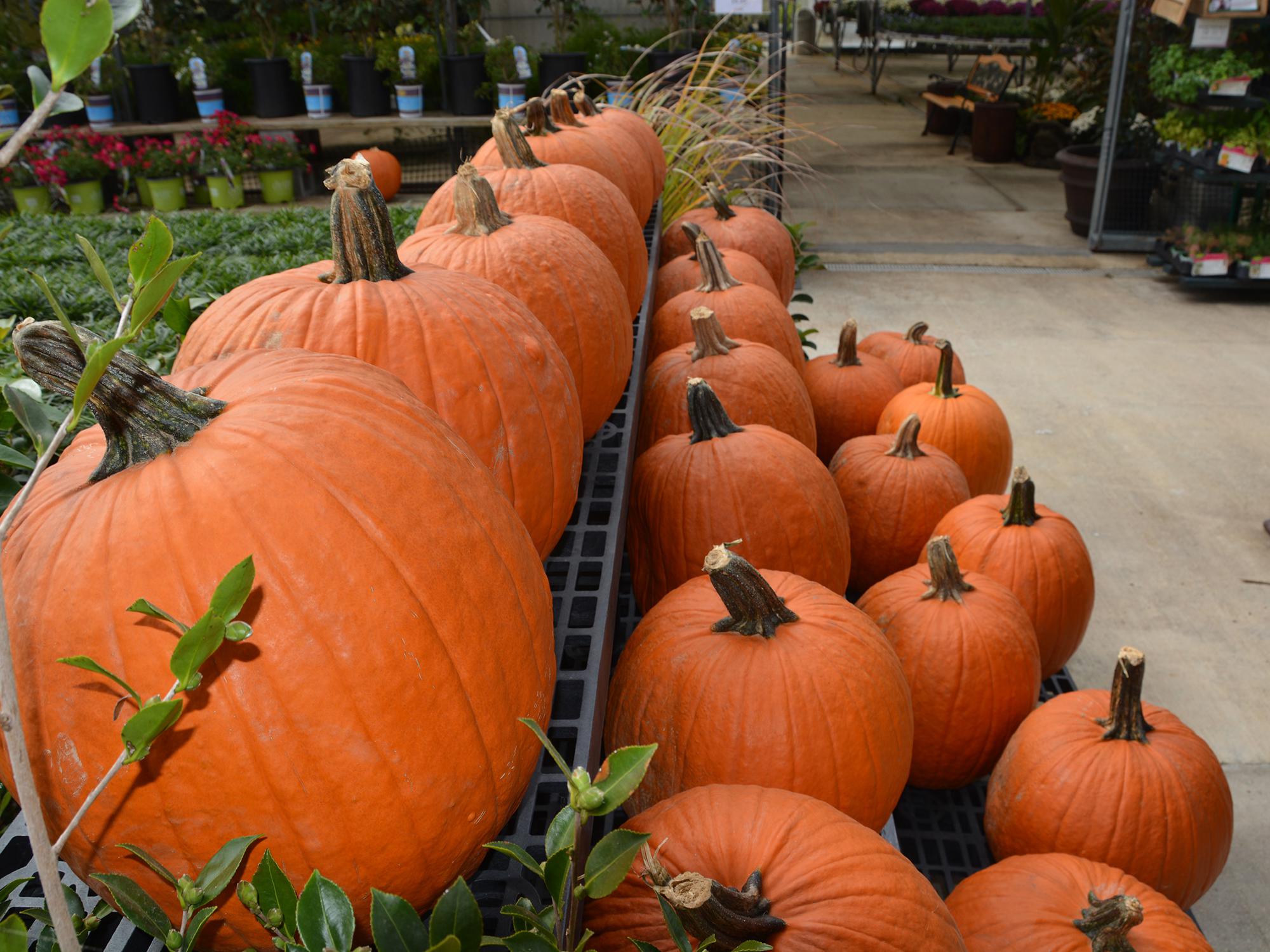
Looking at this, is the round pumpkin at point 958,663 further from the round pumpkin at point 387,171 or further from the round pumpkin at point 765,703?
the round pumpkin at point 387,171

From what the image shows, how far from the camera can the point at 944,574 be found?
1688 millimetres

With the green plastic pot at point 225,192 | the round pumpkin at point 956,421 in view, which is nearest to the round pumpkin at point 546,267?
the round pumpkin at point 956,421

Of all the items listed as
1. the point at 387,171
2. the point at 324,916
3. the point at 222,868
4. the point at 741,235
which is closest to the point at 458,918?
the point at 324,916

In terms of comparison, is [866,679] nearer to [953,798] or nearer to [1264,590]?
[953,798]

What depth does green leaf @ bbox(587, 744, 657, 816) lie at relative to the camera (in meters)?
0.66

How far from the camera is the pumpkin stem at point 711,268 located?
7.68 ft

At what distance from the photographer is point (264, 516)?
0.74 meters

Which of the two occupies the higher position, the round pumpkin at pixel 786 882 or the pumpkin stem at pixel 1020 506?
the round pumpkin at pixel 786 882

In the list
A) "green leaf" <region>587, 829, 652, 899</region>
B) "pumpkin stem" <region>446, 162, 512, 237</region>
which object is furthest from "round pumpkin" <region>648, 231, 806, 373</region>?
"green leaf" <region>587, 829, 652, 899</region>

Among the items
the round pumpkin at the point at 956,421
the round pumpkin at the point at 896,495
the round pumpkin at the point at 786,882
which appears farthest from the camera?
the round pumpkin at the point at 956,421

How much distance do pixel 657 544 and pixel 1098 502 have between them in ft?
8.25

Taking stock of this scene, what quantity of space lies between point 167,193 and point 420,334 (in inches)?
321

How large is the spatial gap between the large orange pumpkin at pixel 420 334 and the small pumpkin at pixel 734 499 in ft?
1.40

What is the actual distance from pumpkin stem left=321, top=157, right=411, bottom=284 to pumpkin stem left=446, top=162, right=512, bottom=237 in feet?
1.00
